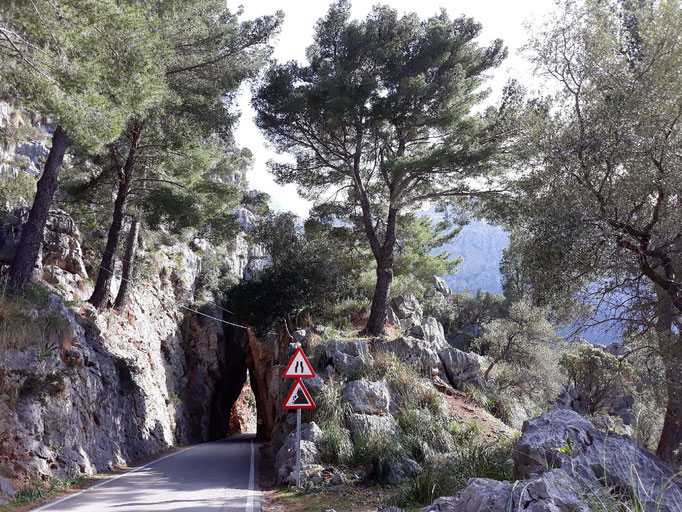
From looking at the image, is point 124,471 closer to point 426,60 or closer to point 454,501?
point 454,501

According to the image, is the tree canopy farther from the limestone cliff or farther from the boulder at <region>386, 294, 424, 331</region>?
the limestone cliff

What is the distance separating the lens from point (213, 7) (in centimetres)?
1708

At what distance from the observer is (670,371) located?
351 inches

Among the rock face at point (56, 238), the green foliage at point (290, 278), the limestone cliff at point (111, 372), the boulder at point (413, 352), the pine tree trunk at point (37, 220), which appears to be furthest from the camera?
the green foliage at point (290, 278)

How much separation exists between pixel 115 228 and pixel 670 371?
58.0 ft

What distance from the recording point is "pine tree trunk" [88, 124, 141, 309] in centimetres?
1817

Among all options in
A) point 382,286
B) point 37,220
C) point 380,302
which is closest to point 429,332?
point 380,302

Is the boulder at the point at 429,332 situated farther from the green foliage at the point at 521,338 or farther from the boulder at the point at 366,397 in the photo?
the green foliage at the point at 521,338

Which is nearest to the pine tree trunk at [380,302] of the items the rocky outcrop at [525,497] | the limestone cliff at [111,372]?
the limestone cliff at [111,372]

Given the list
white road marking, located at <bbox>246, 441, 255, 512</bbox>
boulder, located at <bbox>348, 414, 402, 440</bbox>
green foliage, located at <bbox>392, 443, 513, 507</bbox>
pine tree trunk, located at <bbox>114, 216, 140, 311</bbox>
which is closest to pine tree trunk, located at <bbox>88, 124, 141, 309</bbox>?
pine tree trunk, located at <bbox>114, 216, 140, 311</bbox>

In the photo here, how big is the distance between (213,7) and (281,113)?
4.30 meters

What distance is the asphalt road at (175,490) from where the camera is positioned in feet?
26.1

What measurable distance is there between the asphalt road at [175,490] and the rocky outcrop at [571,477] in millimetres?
4601

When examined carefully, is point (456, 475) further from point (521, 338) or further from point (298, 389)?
point (521, 338)
